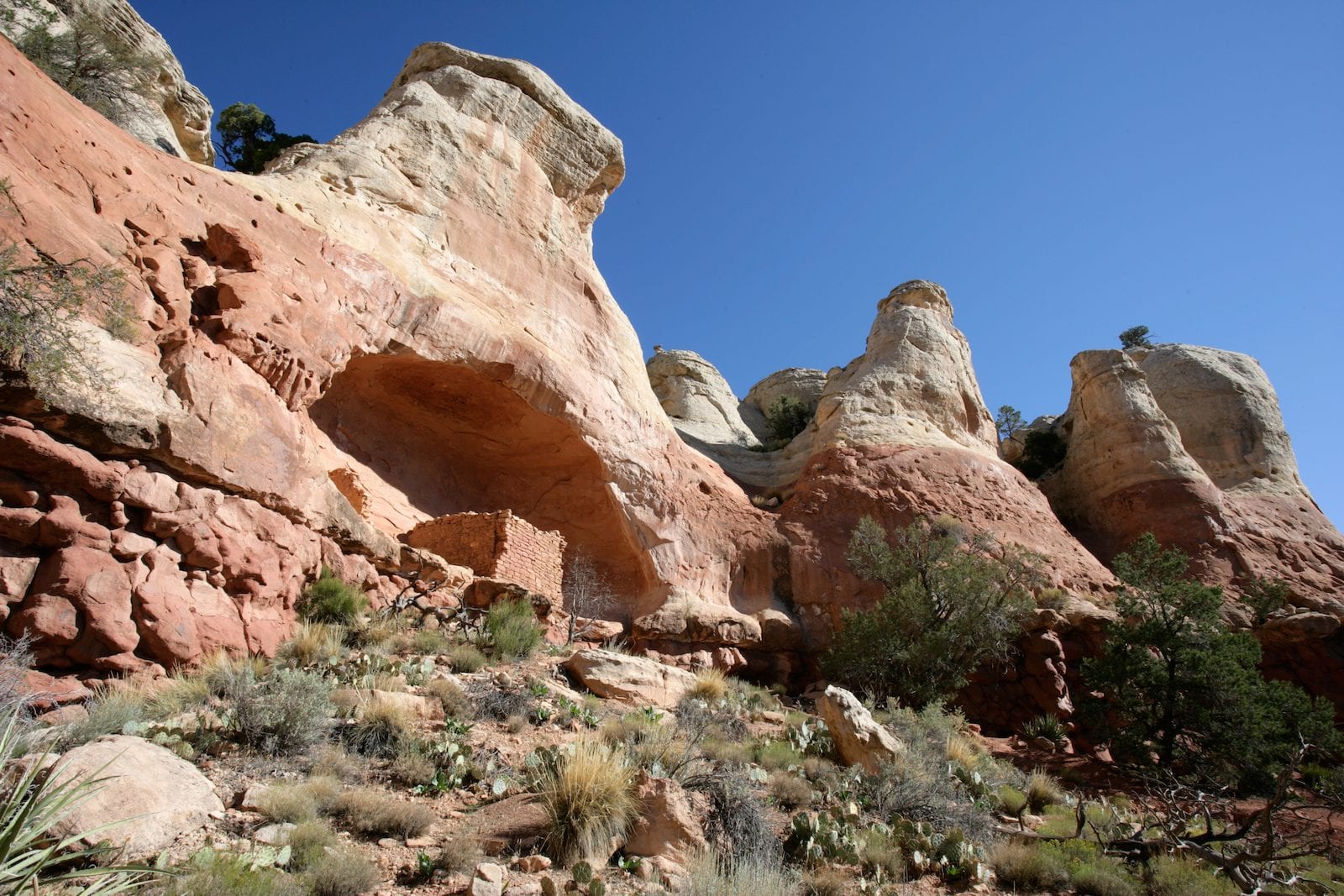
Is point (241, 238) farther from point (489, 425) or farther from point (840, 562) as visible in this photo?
point (840, 562)

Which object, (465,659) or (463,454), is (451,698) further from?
(463,454)

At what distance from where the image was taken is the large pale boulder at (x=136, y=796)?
13.1 ft

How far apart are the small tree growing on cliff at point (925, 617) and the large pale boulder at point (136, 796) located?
388 inches

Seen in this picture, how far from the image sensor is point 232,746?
18.9 feet

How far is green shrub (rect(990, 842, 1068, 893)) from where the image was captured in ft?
21.1

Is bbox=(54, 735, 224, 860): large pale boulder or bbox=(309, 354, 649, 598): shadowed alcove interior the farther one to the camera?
bbox=(309, 354, 649, 598): shadowed alcove interior

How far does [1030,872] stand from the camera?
6465 mm

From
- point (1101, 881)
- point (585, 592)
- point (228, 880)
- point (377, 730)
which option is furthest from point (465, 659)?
point (1101, 881)

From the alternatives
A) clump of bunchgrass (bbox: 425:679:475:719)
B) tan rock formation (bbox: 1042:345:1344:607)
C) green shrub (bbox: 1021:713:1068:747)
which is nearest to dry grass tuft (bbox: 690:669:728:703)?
clump of bunchgrass (bbox: 425:679:475:719)

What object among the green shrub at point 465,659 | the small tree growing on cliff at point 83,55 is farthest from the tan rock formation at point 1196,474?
the small tree growing on cliff at point 83,55

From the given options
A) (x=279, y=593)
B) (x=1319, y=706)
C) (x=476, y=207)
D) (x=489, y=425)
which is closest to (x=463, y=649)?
(x=279, y=593)

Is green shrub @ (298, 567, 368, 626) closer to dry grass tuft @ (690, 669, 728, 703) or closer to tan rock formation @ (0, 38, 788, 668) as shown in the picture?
tan rock formation @ (0, 38, 788, 668)

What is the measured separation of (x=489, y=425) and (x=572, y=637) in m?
5.30

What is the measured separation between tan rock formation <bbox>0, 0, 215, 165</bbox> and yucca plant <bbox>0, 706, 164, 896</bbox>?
1307 centimetres
